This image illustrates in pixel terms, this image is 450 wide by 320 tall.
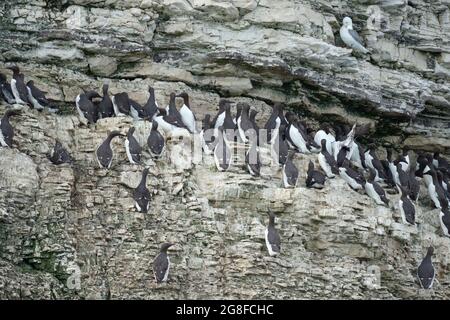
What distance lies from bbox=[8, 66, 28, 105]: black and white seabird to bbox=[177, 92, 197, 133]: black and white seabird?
8.77 feet

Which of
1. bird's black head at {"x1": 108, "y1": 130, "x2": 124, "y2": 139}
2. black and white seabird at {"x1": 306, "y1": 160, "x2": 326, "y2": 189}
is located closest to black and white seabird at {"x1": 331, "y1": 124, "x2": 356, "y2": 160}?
black and white seabird at {"x1": 306, "y1": 160, "x2": 326, "y2": 189}

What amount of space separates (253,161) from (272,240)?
5.59 ft

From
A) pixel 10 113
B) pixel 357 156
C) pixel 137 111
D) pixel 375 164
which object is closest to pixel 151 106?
pixel 137 111

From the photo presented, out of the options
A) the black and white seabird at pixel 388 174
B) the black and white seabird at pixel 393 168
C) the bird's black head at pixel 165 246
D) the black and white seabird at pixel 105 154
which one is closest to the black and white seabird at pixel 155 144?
the black and white seabird at pixel 105 154

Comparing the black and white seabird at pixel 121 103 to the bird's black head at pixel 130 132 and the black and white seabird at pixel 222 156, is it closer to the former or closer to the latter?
the bird's black head at pixel 130 132

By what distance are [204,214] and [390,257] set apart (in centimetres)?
319

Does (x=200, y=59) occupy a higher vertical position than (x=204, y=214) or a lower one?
higher

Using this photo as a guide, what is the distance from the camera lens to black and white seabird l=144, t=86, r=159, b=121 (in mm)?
25423

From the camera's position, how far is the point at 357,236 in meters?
23.7

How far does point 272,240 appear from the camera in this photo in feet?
74.7

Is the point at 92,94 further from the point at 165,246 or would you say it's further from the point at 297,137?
the point at 165,246
